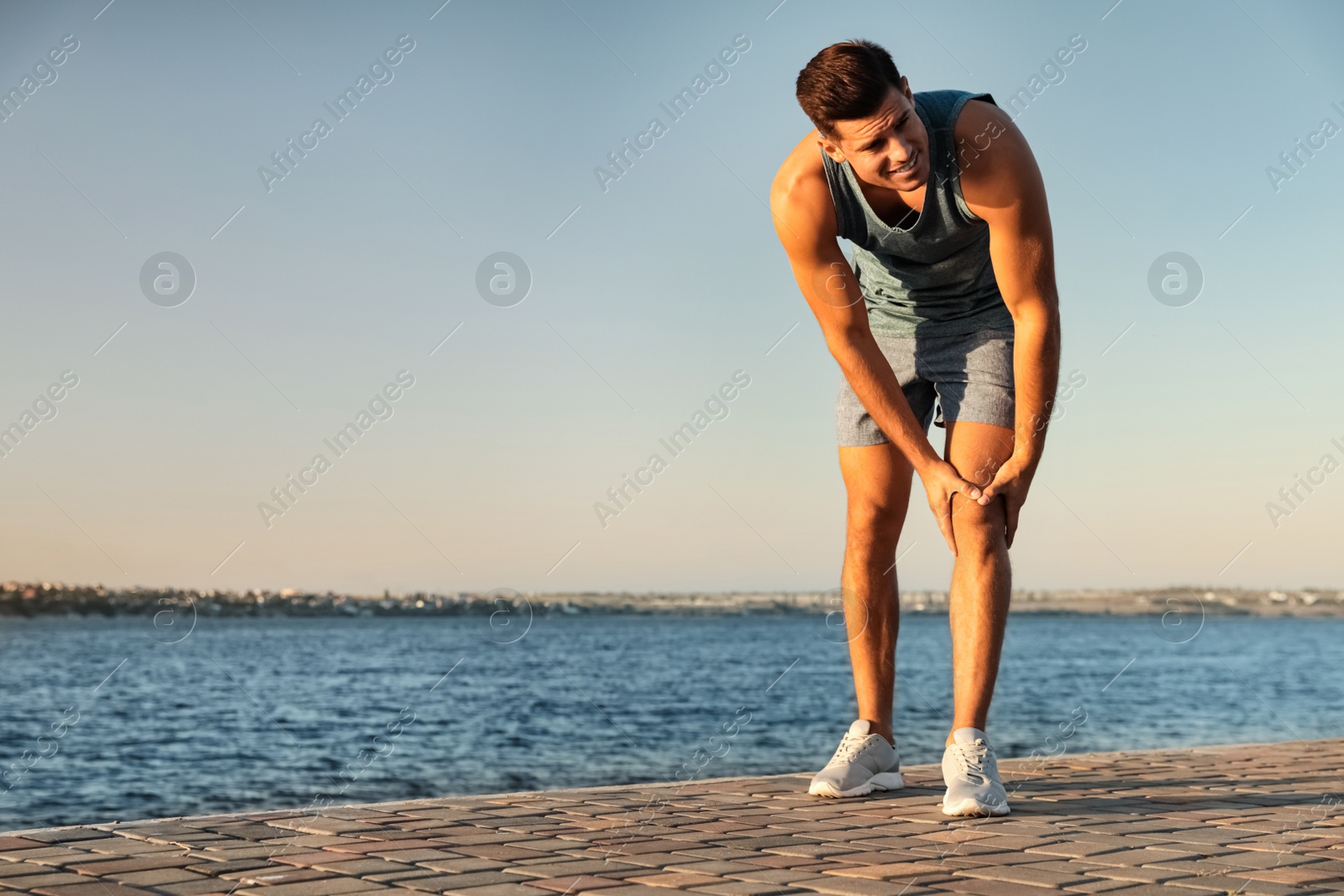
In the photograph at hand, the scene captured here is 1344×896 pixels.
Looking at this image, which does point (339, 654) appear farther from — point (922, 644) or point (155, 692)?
point (922, 644)

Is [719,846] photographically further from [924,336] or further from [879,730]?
[924,336]

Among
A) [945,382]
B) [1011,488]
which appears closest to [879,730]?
[1011,488]

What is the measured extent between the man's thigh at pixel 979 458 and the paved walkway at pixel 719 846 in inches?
33.5

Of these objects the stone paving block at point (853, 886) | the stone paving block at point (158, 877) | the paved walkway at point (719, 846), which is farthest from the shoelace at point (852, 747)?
the stone paving block at point (158, 877)

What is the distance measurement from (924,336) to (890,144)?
83cm

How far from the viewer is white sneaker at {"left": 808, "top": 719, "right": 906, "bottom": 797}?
3.60 meters

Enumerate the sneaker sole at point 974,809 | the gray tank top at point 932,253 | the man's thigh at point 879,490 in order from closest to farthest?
the sneaker sole at point 974,809, the gray tank top at point 932,253, the man's thigh at point 879,490

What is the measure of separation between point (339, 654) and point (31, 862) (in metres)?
71.8

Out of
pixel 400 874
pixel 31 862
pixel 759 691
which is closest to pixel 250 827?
pixel 31 862

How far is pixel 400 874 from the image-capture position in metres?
2.38

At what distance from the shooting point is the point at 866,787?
144 inches

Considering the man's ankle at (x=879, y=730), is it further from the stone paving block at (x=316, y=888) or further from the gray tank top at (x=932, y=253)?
the stone paving block at (x=316, y=888)

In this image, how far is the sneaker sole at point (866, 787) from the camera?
359 centimetres

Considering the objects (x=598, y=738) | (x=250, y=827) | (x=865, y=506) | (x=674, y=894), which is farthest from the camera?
(x=598, y=738)
